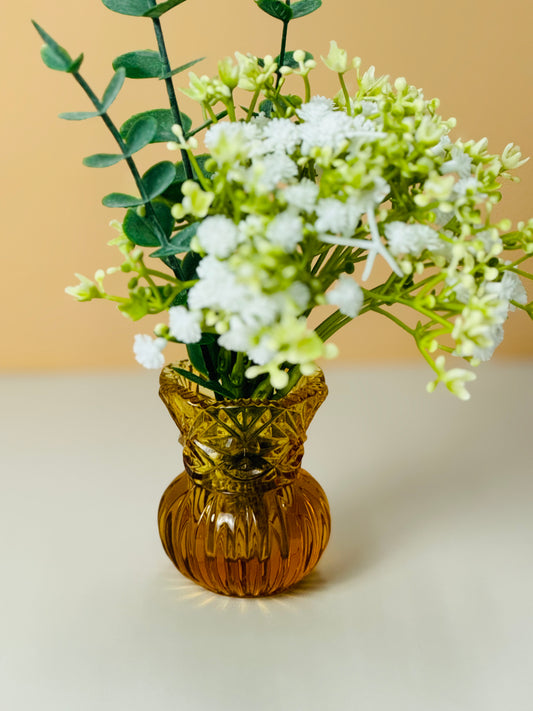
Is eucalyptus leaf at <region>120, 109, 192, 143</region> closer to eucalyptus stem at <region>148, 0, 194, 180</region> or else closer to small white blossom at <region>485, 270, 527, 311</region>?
eucalyptus stem at <region>148, 0, 194, 180</region>

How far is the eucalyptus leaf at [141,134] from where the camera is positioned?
2.15ft

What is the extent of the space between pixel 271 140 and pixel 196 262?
0.17 metres

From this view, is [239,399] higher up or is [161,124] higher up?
[161,124]

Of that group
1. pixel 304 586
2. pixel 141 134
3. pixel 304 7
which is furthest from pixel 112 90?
pixel 304 586

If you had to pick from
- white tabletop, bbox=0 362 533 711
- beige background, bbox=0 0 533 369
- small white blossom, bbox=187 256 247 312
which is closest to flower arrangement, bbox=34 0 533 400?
small white blossom, bbox=187 256 247 312

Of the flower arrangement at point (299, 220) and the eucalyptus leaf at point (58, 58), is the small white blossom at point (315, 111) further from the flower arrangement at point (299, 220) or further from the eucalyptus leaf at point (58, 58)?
the eucalyptus leaf at point (58, 58)

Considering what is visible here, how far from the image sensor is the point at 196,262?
0.75 m

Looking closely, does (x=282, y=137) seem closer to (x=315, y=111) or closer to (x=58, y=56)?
(x=315, y=111)

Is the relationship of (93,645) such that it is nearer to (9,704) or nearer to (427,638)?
(9,704)

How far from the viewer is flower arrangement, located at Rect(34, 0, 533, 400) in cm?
55

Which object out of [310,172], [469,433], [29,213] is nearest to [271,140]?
[310,172]

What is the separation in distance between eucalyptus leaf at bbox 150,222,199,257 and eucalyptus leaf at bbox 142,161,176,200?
0.12ft

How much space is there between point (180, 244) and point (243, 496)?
0.88 feet

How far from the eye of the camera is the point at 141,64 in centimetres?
72
